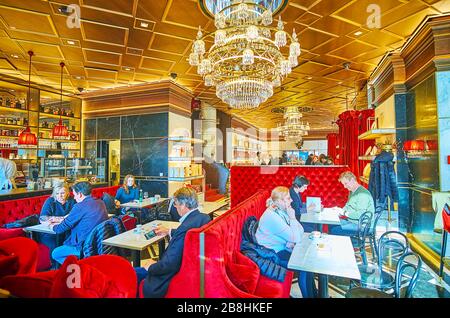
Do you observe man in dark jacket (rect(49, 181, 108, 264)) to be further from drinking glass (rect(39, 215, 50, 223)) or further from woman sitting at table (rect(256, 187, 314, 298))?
woman sitting at table (rect(256, 187, 314, 298))

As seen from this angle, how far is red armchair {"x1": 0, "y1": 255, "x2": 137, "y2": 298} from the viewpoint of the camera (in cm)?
132

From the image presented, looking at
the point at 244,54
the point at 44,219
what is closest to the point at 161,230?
the point at 44,219

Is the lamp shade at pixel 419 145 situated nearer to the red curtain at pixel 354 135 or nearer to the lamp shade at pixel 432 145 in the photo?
the lamp shade at pixel 432 145

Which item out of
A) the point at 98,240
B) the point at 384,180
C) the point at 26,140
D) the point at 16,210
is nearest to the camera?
the point at 98,240

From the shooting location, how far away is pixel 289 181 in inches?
213

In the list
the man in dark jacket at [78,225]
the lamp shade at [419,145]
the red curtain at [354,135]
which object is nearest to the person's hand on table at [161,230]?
the man in dark jacket at [78,225]

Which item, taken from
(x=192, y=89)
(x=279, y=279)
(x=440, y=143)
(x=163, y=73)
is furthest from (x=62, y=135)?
(x=440, y=143)

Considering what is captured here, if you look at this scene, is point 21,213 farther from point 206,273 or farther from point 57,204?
point 206,273

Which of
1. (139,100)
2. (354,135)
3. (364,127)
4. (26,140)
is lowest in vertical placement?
(26,140)

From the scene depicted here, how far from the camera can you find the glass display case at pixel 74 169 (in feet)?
20.0

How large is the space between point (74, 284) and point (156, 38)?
3.97 meters

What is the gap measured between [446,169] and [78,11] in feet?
19.2

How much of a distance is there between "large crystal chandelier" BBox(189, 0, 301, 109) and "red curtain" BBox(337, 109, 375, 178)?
4.52 meters
